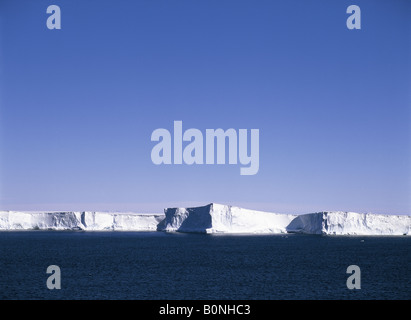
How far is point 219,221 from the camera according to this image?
125938mm

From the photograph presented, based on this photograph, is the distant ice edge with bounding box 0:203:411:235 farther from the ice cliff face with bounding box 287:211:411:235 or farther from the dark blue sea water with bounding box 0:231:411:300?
the dark blue sea water with bounding box 0:231:411:300

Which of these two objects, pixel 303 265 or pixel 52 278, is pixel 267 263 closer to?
pixel 303 265

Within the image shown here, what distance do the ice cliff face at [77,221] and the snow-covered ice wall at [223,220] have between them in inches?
665

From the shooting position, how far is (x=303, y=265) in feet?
166

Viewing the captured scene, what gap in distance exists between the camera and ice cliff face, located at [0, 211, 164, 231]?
152m

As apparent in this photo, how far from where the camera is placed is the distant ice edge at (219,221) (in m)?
122

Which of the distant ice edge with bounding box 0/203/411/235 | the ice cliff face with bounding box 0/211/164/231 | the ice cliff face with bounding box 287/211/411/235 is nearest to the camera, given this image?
the ice cliff face with bounding box 287/211/411/235

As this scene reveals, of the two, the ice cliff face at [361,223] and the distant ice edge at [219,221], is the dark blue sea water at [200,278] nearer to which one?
the ice cliff face at [361,223]

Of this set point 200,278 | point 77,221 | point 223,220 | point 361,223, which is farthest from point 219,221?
point 200,278

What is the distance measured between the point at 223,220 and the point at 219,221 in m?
1.21

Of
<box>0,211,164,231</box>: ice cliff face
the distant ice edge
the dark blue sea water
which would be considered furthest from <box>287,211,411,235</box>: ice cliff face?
the dark blue sea water

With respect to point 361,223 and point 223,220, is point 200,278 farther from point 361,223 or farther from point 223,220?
point 361,223

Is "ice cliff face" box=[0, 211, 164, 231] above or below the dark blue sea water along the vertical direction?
below
